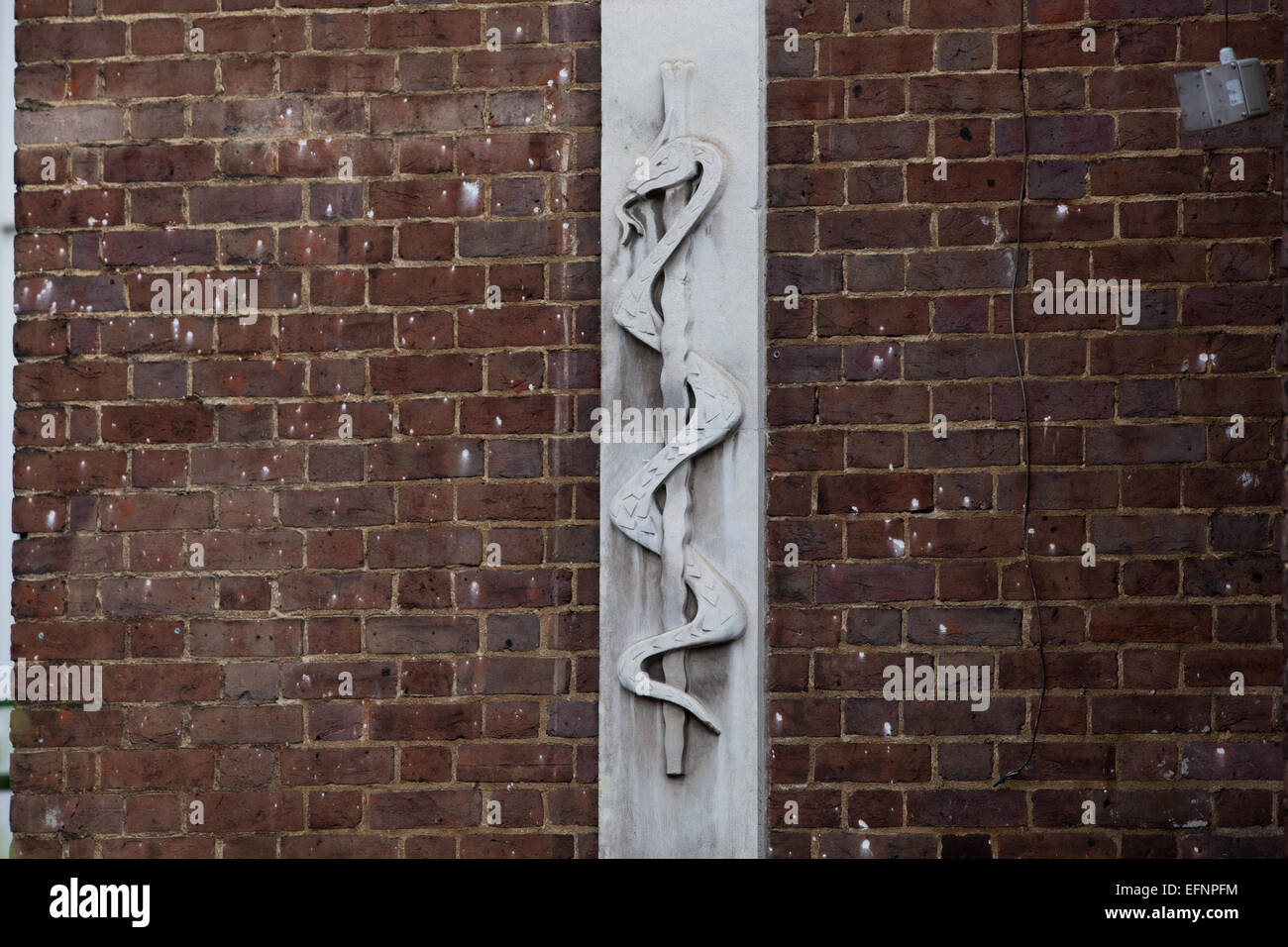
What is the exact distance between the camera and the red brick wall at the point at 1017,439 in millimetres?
3816

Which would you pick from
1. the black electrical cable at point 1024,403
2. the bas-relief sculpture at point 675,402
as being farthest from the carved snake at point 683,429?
the black electrical cable at point 1024,403

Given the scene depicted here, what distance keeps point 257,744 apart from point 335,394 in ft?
3.17

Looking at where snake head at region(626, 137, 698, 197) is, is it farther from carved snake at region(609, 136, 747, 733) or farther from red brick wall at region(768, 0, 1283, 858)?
red brick wall at region(768, 0, 1283, 858)

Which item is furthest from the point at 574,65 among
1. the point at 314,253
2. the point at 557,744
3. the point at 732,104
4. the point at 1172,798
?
the point at 1172,798

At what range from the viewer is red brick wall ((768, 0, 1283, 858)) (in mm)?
3816

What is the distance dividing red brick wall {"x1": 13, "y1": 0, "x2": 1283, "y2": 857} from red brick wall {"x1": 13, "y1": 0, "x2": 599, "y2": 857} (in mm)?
11

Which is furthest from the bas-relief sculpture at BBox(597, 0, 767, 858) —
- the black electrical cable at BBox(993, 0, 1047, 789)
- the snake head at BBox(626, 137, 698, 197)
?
the black electrical cable at BBox(993, 0, 1047, 789)

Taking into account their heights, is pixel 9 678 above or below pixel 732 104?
below

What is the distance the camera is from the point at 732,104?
157 inches

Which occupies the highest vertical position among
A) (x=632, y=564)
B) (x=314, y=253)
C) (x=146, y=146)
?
(x=146, y=146)

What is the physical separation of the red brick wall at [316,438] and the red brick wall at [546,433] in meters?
0.01

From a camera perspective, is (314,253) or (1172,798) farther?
(314,253)

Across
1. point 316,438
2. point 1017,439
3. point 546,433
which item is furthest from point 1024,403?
point 316,438

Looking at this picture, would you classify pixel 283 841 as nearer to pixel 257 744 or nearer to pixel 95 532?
pixel 257 744
